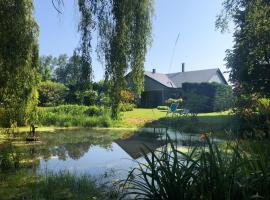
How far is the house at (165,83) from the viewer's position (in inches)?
1516

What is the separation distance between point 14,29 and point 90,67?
207 centimetres

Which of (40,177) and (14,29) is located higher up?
(14,29)

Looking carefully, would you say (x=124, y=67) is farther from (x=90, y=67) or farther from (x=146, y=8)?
(x=146, y=8)

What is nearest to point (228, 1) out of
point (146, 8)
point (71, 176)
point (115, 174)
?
point (146, 8)

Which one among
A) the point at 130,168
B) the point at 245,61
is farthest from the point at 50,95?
the point at 130,168

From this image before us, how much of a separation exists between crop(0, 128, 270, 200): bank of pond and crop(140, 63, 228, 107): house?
22008 millimetres

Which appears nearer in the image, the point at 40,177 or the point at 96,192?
the point at 96,192

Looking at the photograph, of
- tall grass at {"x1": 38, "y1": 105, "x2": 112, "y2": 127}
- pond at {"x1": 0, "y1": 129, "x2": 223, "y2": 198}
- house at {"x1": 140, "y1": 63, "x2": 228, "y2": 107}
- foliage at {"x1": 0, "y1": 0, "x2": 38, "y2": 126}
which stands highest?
house at {"x1": 140, "y1": 63, "x2": 228, "y2": 107}

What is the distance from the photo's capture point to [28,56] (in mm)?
8859

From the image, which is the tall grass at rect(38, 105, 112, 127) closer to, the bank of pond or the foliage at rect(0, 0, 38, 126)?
the bank of pond

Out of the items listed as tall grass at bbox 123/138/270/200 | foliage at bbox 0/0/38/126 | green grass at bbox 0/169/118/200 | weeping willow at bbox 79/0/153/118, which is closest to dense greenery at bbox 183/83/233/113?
foliage at bbox 0/0/38/126

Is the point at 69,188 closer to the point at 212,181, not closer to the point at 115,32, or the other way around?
the point at 115,32

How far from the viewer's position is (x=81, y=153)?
1124 cm

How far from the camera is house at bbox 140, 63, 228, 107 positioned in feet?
126
